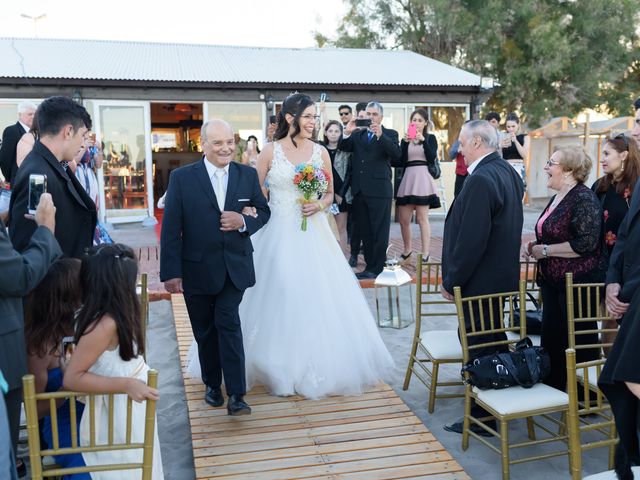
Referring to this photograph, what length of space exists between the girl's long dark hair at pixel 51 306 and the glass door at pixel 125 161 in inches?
394

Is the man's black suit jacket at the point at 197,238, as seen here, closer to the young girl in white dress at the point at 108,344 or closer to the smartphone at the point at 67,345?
the smartphone at the point at 67,345

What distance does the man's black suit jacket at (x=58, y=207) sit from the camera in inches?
123

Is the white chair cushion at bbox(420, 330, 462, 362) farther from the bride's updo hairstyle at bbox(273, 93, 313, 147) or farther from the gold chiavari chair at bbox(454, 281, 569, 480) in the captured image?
the bride's updo hairstyle at bbox(273, 93, 313, 147)

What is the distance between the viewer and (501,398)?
3328 mm

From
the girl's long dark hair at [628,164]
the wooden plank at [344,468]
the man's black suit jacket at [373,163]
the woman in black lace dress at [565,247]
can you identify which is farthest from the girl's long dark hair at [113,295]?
the man's black suit jacket at [373,163]

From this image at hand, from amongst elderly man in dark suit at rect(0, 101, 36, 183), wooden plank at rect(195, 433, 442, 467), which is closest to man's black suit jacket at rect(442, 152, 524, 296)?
wooden plank at rect(195, 433, 442, 467)

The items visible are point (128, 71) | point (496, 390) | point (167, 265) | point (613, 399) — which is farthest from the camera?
point (128, 71)

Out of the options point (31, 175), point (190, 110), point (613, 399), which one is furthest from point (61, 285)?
point (190, 110)

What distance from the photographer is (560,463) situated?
359 centimetres

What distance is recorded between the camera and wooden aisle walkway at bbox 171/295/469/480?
3322mm

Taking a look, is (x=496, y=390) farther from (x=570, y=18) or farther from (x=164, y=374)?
(x=570, y=18)

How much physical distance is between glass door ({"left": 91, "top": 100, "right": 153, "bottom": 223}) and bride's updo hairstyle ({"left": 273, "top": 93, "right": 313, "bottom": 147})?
8665 mm

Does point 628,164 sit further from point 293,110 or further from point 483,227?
point 293,110

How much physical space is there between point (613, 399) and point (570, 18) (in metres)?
22.7
